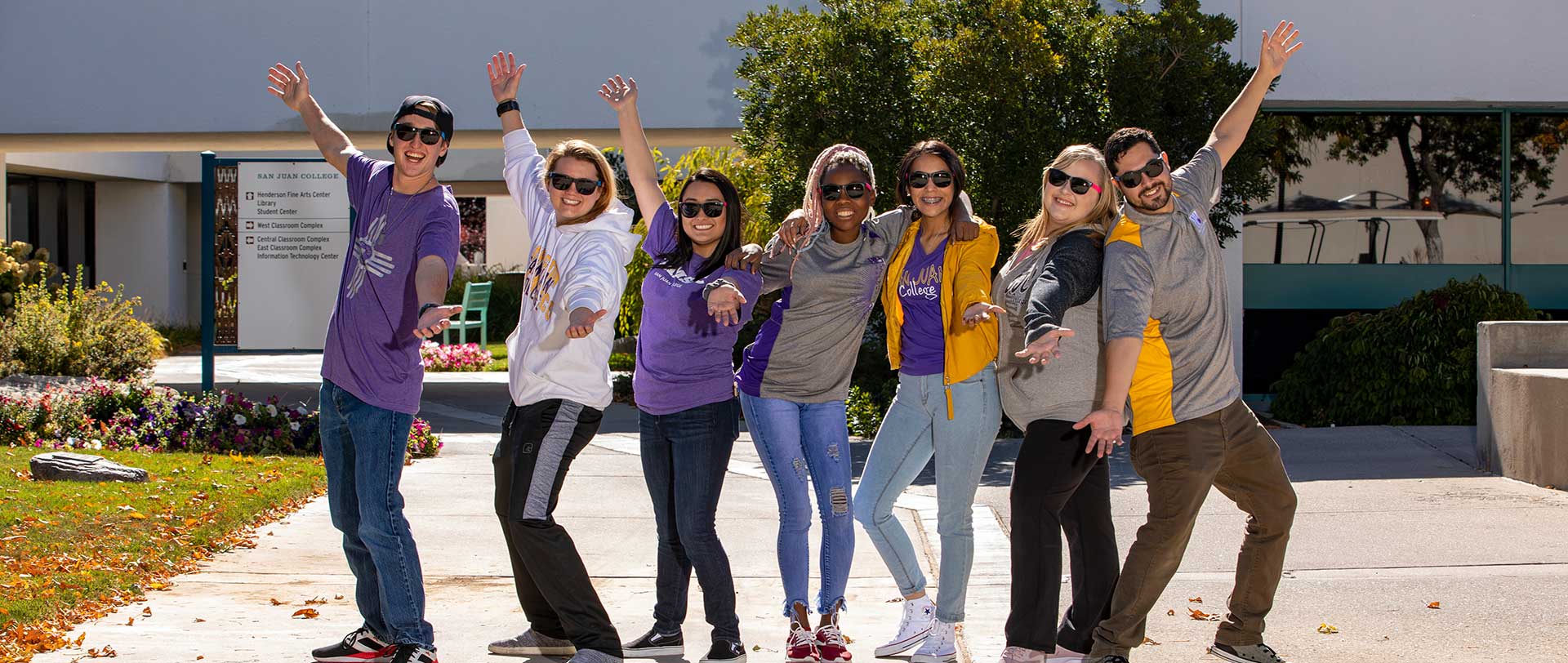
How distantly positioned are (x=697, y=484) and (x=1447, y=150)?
38.0 ft

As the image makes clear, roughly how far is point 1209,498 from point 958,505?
3.86 m

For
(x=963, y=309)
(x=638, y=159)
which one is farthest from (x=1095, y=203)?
(x=638, y=159)

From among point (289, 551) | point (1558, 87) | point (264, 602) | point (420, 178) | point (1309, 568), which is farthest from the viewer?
point (1558, 87)

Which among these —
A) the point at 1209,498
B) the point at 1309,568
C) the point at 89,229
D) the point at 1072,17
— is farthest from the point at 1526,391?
the point at 89,229

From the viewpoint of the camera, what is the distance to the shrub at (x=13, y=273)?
15469 mm

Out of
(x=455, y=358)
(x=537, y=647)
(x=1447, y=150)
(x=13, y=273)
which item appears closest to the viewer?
(x=537, y=647)

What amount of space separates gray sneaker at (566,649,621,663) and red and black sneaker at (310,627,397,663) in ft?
1.98

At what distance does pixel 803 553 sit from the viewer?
474 cm

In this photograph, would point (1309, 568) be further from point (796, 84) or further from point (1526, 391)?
point (796, 84)

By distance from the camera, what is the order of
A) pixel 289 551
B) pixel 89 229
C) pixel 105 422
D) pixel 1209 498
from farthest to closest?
pixel 89 229 < pixel 105 422 < pixel 1209 498 < pixel 289 551

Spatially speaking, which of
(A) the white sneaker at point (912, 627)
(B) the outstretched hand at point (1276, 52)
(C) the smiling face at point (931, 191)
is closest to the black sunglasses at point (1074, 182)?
(C) the smiling face at point (931, 191)

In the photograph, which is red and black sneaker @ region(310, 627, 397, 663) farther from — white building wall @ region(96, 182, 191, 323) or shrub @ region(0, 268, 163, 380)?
white building wall @ region(96, 182, 191, 323)

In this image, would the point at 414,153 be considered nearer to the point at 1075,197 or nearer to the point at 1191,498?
the point at 1075,197

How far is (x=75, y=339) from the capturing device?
14.4 meters
